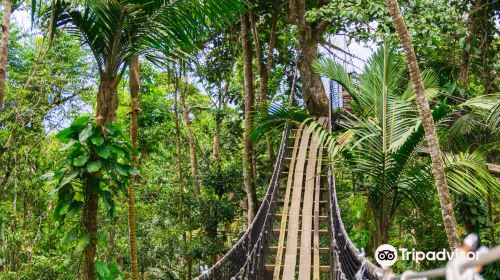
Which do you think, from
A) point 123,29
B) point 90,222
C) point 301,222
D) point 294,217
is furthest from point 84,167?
point 301,222

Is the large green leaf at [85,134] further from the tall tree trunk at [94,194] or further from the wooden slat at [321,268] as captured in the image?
the wooden slat at [321,268]

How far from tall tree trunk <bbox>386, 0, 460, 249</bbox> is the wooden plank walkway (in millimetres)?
1256

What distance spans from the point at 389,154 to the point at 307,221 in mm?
1157

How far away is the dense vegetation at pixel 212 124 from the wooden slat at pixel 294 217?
1.23 ft

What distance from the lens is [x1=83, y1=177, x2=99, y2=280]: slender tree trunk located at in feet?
6.76

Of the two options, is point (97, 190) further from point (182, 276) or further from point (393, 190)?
point (182, 276)

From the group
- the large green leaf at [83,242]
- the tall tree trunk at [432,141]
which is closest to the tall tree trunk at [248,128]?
the tall tree trunk at [432,141]

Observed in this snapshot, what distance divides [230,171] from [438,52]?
2.82 m

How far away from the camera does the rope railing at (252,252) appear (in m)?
3.41

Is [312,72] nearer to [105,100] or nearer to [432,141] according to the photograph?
[432,141]

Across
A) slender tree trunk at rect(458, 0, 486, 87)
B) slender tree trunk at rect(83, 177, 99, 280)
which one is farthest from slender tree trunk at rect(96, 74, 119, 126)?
slender tree trunk at rect(458, 0, 486, 87)

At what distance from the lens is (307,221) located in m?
4.54

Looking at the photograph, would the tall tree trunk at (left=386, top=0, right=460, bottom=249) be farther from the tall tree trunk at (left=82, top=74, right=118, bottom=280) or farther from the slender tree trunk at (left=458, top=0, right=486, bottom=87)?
the slender tree trunk at (left=458, top=0, right=486, bottom=87)

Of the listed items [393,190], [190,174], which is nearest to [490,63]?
[393,190]
